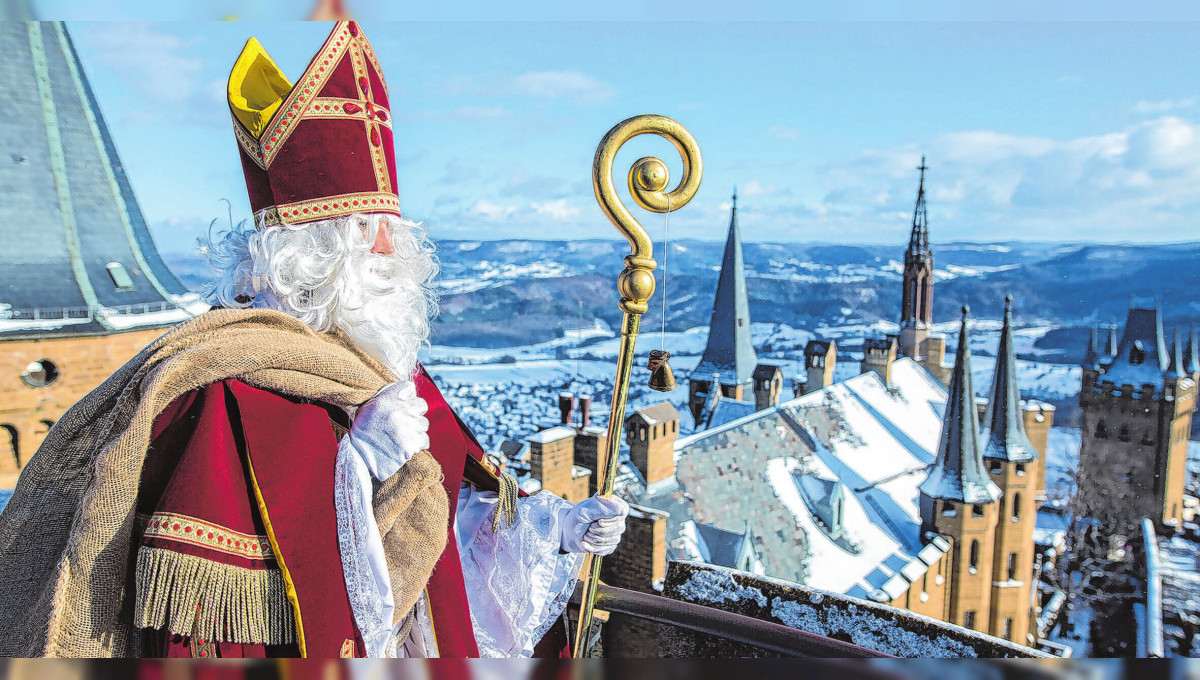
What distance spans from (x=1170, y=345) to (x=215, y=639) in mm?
39668

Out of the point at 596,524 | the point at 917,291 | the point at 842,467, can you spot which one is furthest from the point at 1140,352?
the point at 596,524

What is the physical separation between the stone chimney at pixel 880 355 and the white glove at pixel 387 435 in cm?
3414

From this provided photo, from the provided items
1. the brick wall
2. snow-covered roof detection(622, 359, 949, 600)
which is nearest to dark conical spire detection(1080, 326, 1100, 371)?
snow-covered roof detection(622, 359, 949, 600)

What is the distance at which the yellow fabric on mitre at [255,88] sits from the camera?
6.21 ft

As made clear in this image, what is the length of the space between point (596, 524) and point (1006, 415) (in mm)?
23817

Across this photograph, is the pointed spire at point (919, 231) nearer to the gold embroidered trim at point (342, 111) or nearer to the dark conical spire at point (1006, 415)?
the dark conical spire at point (1006, 415)

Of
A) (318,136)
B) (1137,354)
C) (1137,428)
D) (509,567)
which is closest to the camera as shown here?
(318,136)

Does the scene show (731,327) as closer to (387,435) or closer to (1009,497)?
(1009,497)

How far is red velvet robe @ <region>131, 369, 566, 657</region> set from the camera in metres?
1.54

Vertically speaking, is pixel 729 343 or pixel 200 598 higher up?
pixel 200 598

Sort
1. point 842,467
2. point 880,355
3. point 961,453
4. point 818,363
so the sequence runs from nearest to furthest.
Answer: point 961,453, point 842,467, point 880,355, point 818,363

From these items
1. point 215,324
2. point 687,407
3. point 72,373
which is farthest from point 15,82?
point 687,407

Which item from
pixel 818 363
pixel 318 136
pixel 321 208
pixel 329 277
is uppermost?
pixel 318 136

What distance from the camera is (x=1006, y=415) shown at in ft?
75.2
